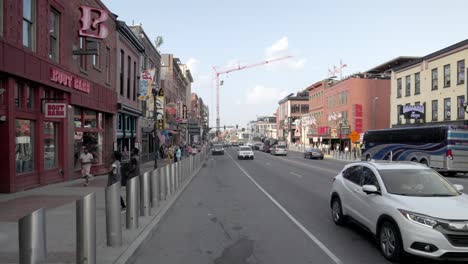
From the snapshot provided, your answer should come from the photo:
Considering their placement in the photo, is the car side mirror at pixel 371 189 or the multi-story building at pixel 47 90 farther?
the multi-story building at pixel 47 90

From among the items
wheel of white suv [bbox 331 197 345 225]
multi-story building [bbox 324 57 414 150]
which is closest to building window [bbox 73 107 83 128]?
wheel of white suv [bbox 331 197 345 225]

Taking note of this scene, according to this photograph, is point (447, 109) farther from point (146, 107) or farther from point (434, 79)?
point (146, 107)

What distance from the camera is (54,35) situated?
57.3 ft

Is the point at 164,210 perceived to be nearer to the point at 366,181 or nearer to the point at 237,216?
the point at 237,216

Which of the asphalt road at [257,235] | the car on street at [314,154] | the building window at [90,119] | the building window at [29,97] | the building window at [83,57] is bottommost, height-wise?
the car on street at [314,154]

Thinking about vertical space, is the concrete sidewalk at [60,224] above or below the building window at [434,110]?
below

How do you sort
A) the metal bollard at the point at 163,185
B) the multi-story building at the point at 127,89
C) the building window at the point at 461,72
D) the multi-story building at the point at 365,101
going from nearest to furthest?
the metal bollard at the point at 163,185
the multi-story building at the point at 127,89
the building window at the point at 461,72
the multi-story building at the point at 365,101

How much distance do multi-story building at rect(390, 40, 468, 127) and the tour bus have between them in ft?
21.3

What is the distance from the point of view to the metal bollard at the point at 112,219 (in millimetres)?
7320

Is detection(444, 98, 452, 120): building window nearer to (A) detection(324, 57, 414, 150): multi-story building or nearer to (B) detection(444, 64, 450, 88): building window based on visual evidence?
(B) detection(444, 64, 450, 88): building window

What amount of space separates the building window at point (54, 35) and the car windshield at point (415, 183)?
1457 centimetres

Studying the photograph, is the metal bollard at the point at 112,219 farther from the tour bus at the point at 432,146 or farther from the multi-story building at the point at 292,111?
the multi-story building at the point at 292,111

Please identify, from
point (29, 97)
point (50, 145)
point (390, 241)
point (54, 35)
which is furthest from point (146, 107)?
point (390, 241)

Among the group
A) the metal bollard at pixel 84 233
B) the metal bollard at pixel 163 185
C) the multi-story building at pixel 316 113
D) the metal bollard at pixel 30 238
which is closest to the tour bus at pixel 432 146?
the metal bollard at pixel 163 185
